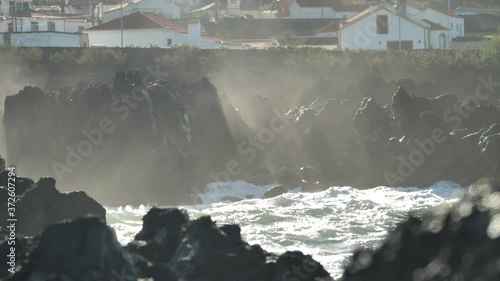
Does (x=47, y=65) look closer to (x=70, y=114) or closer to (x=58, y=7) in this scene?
(x=70, y=114)

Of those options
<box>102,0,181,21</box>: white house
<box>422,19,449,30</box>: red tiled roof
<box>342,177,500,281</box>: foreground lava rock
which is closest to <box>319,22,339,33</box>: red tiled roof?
<box>422,19,449,30</box>: red tiled roof

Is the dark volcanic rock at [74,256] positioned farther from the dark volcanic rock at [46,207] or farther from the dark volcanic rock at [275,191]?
the dark volcanic rock at [275,191]

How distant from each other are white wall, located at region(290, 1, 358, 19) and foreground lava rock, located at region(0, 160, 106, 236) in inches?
3439

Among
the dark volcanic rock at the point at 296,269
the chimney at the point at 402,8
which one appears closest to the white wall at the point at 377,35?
the chimney at the point at 402,8

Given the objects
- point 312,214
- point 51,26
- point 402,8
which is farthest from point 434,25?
point 312,214

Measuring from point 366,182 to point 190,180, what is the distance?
26.9 ft

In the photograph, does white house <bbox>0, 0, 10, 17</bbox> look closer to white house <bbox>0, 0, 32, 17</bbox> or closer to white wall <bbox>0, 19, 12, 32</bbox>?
white house <bbox>0, 0, 32, 17</bbox>

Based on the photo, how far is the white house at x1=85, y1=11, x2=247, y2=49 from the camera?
9338cm

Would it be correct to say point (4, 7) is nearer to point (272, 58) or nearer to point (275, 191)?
point (272, 58)

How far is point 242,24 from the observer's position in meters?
114

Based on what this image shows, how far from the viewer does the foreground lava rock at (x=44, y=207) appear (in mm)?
31875

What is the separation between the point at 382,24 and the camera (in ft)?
315

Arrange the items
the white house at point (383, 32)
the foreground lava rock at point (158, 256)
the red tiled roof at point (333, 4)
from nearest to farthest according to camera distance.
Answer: the foreground lava rock at point (158, 256) < the white house at point (383, 32) < the red tiled roof at point (333, 4)

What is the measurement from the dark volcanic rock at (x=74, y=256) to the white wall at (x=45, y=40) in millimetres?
63266
